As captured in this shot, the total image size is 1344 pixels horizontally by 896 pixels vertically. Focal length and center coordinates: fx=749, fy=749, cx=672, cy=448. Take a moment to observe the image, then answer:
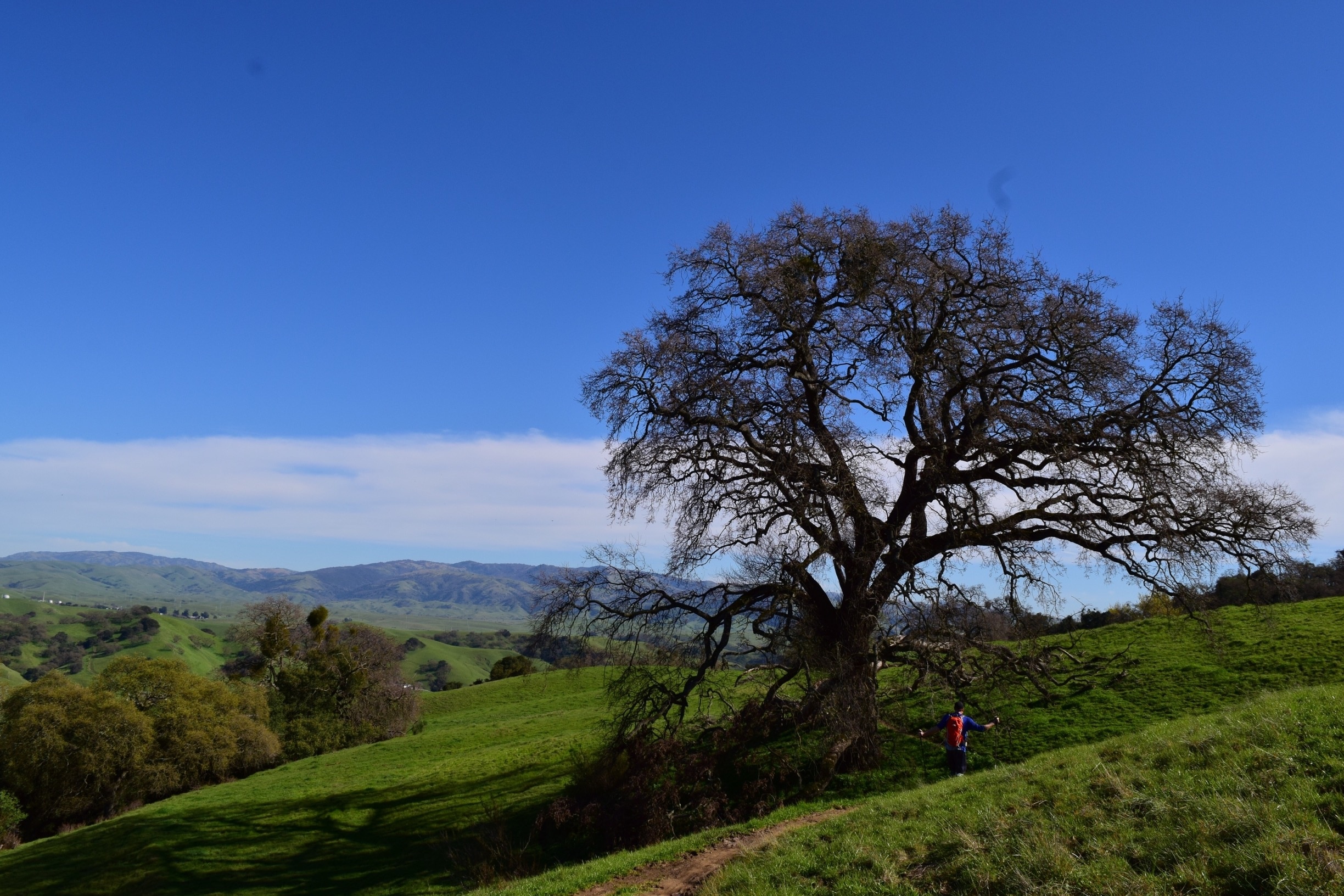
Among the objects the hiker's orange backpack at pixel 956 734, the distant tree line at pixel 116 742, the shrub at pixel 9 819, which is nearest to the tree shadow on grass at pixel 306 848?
the hiker's orange backpack at pixel 956 734

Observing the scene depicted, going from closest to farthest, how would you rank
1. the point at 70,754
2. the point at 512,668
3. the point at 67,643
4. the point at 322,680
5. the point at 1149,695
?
the point at 1149,695 → the point at 70,754 → the point at 322,680 → the point at 512,668 → the point at 67,643

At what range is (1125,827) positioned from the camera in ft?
31.5

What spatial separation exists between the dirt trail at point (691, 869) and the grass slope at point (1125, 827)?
1109 mm

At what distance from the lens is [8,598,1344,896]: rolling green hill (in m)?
10.5

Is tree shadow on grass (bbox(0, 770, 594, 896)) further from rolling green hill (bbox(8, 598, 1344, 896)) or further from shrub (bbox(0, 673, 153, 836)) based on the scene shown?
shrub (bbox(0, 673, 153, 836))

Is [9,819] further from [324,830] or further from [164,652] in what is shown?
[164,652]

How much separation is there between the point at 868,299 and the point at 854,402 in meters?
2.84

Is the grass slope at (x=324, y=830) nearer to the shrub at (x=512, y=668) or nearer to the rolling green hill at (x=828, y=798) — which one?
the rolling green hill at (x=828, y=798)

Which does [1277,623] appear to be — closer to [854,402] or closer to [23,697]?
[854,402]

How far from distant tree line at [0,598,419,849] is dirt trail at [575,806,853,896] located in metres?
43.2

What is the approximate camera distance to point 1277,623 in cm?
2786

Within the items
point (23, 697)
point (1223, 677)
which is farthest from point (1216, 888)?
point (23, 697)

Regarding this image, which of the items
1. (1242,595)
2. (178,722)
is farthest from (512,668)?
(1242,595)

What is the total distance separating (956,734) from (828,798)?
343cm
